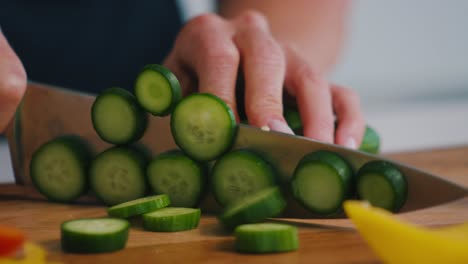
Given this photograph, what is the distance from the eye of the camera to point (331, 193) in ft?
5.12

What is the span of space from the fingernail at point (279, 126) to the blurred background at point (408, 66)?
3444 millimetres

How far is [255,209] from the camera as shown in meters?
1.47

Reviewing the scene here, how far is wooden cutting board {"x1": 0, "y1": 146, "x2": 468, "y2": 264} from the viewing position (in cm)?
133

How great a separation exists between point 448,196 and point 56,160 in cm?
106

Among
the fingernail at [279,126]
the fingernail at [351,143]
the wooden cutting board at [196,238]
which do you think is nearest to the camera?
the wooden cutting board at [196,238]

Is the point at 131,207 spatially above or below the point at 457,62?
below

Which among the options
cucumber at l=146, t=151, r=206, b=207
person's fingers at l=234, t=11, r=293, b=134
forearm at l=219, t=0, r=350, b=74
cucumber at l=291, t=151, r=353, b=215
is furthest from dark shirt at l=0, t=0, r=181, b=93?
cucumber at l=291, t=151, r=353, b=215

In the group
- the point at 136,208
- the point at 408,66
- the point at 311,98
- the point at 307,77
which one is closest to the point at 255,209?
the point at 136,208

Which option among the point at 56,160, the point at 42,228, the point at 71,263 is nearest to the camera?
the point at 71,263

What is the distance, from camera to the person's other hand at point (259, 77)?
203 centimetres

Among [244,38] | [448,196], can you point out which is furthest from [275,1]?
[448,196]

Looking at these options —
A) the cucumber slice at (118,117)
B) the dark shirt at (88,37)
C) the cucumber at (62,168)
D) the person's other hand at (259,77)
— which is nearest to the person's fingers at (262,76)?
the person's other hand at (259,77)

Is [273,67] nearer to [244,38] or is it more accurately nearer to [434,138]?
[244,38]

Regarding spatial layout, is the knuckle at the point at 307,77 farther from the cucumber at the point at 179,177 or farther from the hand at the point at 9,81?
the hand at the point at 9,81
